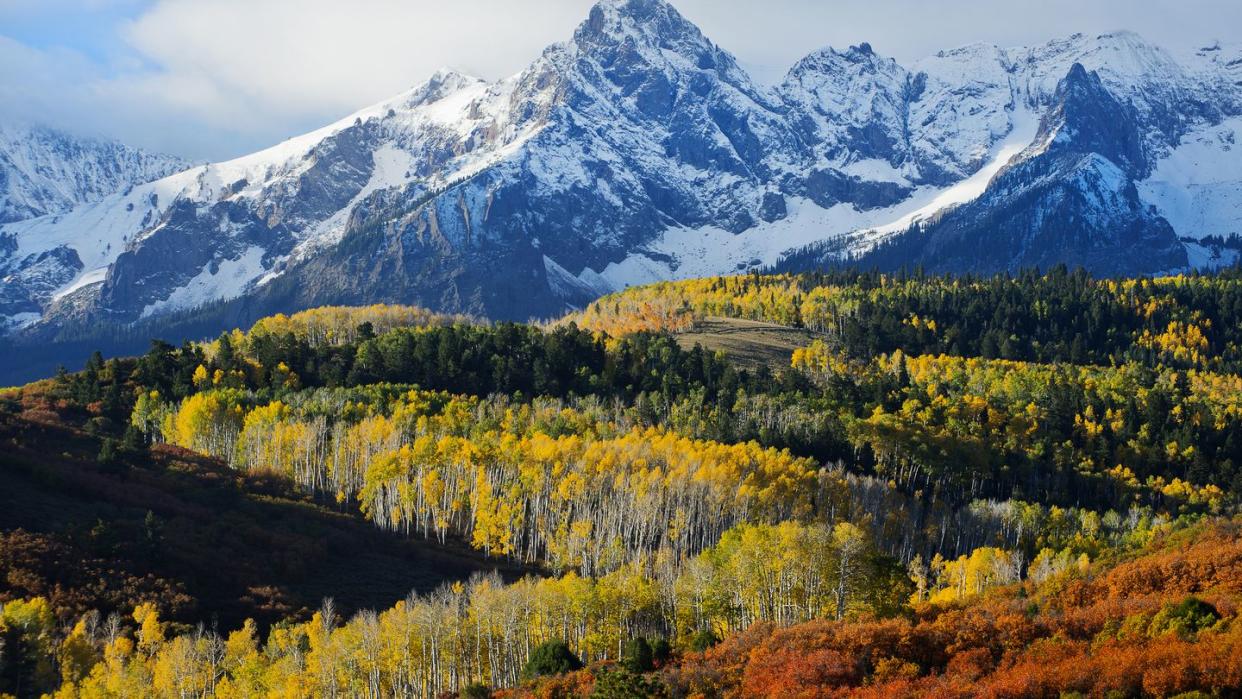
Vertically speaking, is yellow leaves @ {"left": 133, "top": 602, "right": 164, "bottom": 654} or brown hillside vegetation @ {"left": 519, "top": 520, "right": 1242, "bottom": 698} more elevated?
brown hillside vegetation @ {"left": 519, "top": 520, "right": 1242, "bottom": 698}

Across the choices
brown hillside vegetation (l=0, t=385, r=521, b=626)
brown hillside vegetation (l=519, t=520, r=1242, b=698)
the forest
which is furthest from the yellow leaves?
brown hillside vegetation (l=519, t=520, r=1242, b=698)

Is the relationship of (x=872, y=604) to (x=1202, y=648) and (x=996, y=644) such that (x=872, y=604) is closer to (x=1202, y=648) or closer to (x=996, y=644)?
(x=996, y=644)

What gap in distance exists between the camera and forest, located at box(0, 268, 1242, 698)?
6091 cm

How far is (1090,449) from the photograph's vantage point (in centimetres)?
17525

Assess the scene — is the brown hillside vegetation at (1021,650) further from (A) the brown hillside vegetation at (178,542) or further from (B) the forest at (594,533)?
(A) the brown hillside vegetation at (178,542)

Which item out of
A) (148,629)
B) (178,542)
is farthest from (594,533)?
(148,629)

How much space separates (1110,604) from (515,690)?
3236 cm

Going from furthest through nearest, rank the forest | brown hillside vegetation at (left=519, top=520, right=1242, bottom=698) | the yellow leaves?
the yellow leaves → the forest → brown hillside vegetation at (left=519, top=520, right=1242, bottom=698)

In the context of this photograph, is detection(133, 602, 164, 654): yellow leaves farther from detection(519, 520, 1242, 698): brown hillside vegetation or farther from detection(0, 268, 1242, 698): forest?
detection(519, 520, 1242, 698): brown hillside vegetation

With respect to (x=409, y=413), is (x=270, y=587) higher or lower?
lower

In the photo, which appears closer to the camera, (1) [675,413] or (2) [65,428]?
(2) [65,428]

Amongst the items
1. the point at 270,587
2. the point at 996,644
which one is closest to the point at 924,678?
the point at 996,644

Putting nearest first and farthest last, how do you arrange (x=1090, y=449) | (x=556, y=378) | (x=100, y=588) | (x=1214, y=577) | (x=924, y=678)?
(x=924, y=678) → (x=1214, y=577) → (x=100, y=588) → (x=1090, y=449) → (x=556, y=378)

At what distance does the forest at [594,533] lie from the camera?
60.9m
